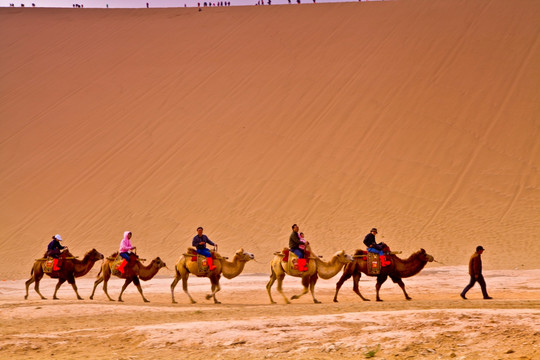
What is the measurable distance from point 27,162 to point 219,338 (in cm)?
2682

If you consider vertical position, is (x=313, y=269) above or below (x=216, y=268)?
below

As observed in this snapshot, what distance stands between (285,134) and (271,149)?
1.21m

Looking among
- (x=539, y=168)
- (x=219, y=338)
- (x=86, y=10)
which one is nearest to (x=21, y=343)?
(x=219, y=338)

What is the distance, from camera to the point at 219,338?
9.34 meters

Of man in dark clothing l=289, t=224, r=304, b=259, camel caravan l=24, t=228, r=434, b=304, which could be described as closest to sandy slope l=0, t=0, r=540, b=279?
camel caravan l=24, t=228, r=434, b=304

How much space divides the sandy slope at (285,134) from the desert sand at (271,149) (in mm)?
99

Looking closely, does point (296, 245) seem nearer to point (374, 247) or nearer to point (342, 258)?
point (342, 258)

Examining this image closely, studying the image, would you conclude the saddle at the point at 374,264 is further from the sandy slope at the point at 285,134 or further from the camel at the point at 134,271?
the sandy slope at the point at 285,134

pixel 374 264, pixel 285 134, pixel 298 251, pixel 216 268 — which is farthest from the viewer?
pixel 285 134

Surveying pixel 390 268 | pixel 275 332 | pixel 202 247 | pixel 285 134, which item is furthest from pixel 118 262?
pixel 285 134

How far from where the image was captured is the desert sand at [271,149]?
63.8 ft

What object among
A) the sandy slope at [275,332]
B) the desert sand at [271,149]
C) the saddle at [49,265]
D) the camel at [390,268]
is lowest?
the sandy slope at [275,332]

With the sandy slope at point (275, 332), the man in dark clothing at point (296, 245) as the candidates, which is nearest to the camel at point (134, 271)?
the sandy slope at point (275, 332)

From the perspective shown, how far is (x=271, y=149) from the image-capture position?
31.9 metres
